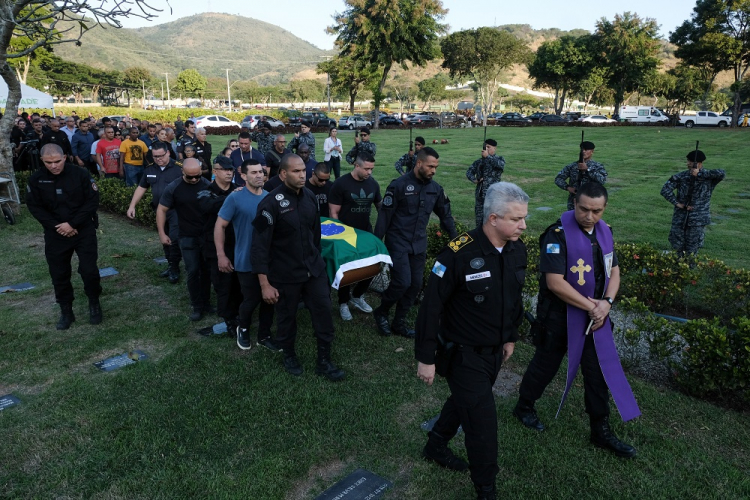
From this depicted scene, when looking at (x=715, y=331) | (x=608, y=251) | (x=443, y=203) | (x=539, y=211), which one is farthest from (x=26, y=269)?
(x=539, y=211)

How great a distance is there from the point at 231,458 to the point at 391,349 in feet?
6.81

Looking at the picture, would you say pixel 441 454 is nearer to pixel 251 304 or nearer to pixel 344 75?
pixel 251 304

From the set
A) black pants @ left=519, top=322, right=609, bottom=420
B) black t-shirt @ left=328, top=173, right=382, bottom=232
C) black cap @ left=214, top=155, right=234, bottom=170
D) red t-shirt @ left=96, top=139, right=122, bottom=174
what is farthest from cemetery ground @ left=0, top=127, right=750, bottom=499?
red t-shirt @ left=96, top=139, right=122, bottom=174

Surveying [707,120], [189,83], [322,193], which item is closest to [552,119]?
[707,120]

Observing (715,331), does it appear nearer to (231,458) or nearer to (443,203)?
(443,203)

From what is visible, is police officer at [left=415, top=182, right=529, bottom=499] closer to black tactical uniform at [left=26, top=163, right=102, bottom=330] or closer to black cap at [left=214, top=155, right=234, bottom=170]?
black cap at [left=214, top=155, right=234, bottom=170]

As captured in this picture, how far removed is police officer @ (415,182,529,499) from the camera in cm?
288

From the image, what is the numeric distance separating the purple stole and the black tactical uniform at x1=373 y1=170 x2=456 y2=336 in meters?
1.95

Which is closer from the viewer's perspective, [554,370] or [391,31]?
[554,370]

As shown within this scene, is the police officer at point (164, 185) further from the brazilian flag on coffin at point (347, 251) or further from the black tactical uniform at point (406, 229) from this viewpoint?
the black tactical uniform at point (406, 229)

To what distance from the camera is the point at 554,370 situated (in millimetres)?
3684

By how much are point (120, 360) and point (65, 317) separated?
1330 millimetres

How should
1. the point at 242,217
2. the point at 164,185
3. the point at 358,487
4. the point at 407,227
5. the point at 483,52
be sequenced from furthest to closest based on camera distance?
the point at 483,52 → the point at 164,185 → the point at 407,227 → the point at 242,217 → the point at 358,487

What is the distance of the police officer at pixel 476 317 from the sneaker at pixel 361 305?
3163mm
